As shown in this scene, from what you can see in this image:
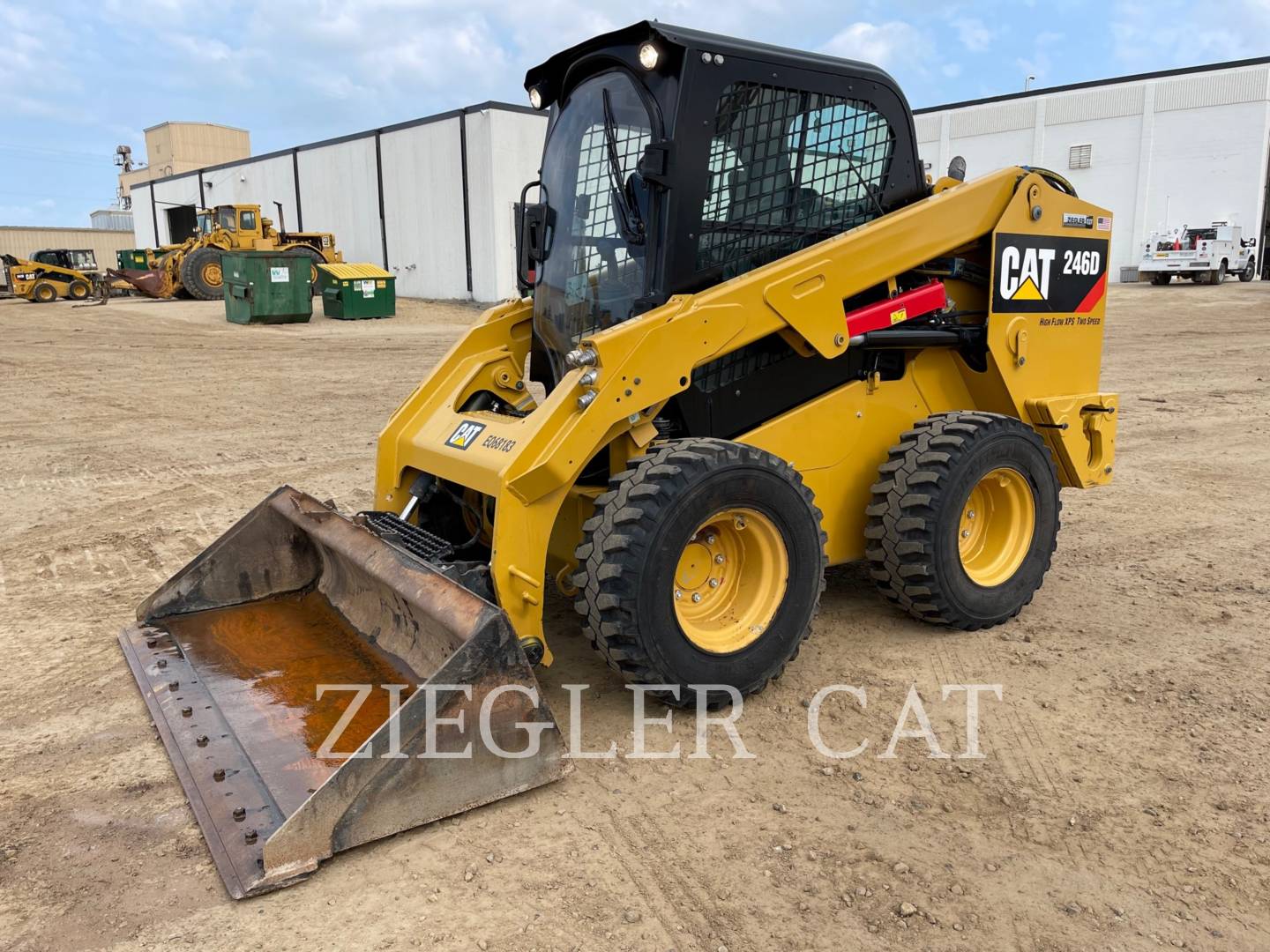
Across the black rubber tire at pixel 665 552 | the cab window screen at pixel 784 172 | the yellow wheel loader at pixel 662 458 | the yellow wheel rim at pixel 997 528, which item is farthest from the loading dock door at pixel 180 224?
the black rubber tire at pixel 665 552

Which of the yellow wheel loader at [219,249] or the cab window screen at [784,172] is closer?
the cab window screen at [784,172]

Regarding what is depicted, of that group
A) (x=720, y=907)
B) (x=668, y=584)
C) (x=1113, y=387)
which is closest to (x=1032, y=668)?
(x=668, y=584)

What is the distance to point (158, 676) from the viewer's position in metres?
3.88

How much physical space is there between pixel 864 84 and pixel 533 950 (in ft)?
11.7

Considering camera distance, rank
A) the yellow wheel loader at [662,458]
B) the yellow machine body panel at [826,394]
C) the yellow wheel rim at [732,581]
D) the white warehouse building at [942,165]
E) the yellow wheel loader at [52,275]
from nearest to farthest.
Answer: the yellow wheel loader at [662,458] → the yellow machine body panel at [826,394] → the yellow wheel rim at [732,581] → the white warehouse building at [942,165] → the yellow wheel loader at [52,275]

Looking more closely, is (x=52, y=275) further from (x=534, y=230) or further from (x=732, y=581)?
(x=732, y=581)

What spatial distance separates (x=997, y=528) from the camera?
15.4ft

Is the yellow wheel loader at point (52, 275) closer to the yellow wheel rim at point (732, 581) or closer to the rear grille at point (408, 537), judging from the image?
the rear grille at point (408, 537)

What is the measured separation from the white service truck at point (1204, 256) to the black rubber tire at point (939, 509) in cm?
2920

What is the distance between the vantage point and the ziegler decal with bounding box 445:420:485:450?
13.1ft

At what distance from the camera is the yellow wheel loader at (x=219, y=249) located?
27.2 metres

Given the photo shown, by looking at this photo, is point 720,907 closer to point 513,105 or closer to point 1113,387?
point 1113,387

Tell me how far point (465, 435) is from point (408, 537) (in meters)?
0.48

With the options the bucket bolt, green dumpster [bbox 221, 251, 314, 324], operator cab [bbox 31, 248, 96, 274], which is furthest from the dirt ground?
operator cab [bbox 31, 248, 96, 274]
